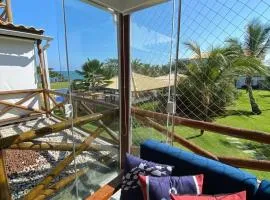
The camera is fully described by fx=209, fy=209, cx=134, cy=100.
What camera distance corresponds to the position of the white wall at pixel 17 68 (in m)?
4.65

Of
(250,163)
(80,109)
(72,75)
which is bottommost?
(250,163)

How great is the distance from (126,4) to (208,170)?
→ 152 centimetres

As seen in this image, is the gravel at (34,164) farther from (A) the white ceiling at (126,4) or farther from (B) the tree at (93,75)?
(A) the white ceiling at (126,4)

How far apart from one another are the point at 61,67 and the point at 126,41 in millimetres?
688

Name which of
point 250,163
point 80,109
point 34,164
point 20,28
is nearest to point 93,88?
point 80,109

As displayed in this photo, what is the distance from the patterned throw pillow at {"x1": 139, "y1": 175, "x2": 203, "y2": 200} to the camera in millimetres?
1191

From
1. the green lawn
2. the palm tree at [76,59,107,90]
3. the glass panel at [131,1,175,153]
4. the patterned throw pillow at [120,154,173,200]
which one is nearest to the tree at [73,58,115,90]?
the palm tree at [76,59,107,90]

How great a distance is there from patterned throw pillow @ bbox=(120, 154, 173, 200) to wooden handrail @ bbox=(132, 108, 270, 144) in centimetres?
71

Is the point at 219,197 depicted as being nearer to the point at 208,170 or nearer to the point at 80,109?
the point at 208,170

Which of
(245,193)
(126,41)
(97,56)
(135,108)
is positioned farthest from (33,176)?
(245,193)

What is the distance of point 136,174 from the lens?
1358mm

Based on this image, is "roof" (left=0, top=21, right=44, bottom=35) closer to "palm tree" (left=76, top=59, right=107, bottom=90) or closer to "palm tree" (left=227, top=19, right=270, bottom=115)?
"palm tree" (left=76, top=59, right=107, bottom=90)

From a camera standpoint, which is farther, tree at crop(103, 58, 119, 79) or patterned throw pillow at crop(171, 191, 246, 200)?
tree at crop(103, 58, 119, 79)

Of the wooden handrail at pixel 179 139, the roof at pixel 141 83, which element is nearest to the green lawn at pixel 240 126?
the wooden handrail at pixel 179 139
